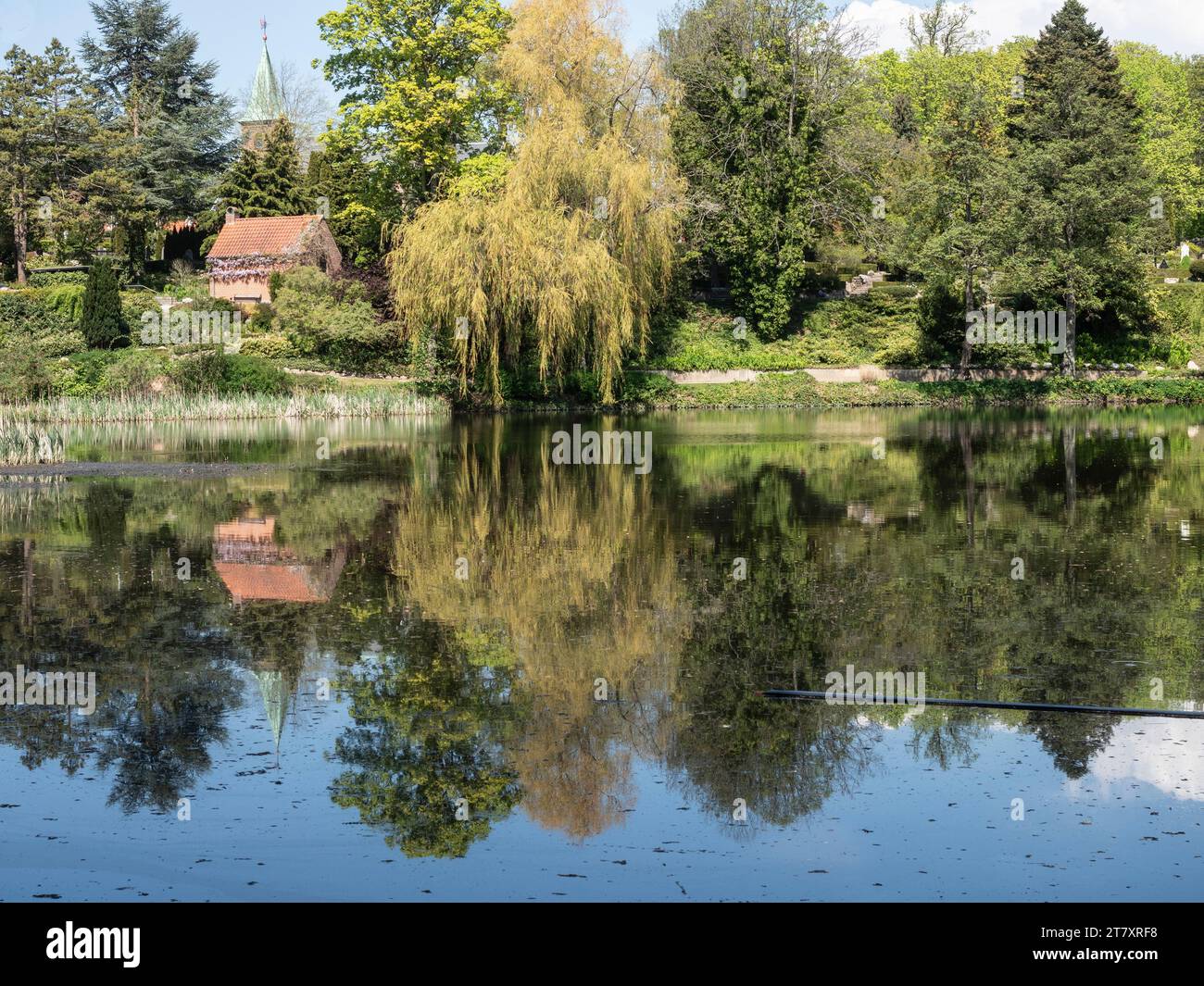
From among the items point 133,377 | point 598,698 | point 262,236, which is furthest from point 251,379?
point 598,698

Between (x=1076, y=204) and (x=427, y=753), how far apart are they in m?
38.9

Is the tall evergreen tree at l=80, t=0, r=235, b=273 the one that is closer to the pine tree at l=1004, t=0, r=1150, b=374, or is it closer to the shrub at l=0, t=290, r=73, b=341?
the shrub at l=0, t=290, r=73, b=341

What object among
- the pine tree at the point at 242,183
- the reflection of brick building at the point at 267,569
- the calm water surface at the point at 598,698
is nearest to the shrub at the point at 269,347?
the pine tree at the point at 242,183

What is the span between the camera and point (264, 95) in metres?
79.6

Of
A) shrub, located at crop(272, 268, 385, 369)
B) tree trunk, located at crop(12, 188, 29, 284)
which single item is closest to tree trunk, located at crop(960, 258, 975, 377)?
shrub, located at crop(272, 268, 385, 369)

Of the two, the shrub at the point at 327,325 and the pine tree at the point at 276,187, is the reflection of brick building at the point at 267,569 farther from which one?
the pine tree at the point at 276,187

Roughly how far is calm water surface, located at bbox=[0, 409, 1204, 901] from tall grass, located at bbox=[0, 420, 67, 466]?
6678 mm

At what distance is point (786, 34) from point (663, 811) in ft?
161

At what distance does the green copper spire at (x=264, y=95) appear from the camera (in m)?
78.8

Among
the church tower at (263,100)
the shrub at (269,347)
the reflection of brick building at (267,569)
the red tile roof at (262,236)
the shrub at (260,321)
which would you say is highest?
the church tower at (263,100)

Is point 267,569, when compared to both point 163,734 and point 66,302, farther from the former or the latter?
point 66,302

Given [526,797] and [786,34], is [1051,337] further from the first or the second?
[526,797]

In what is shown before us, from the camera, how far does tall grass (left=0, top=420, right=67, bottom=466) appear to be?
25.0m

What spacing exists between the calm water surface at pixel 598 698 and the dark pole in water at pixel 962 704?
0.47 ft
